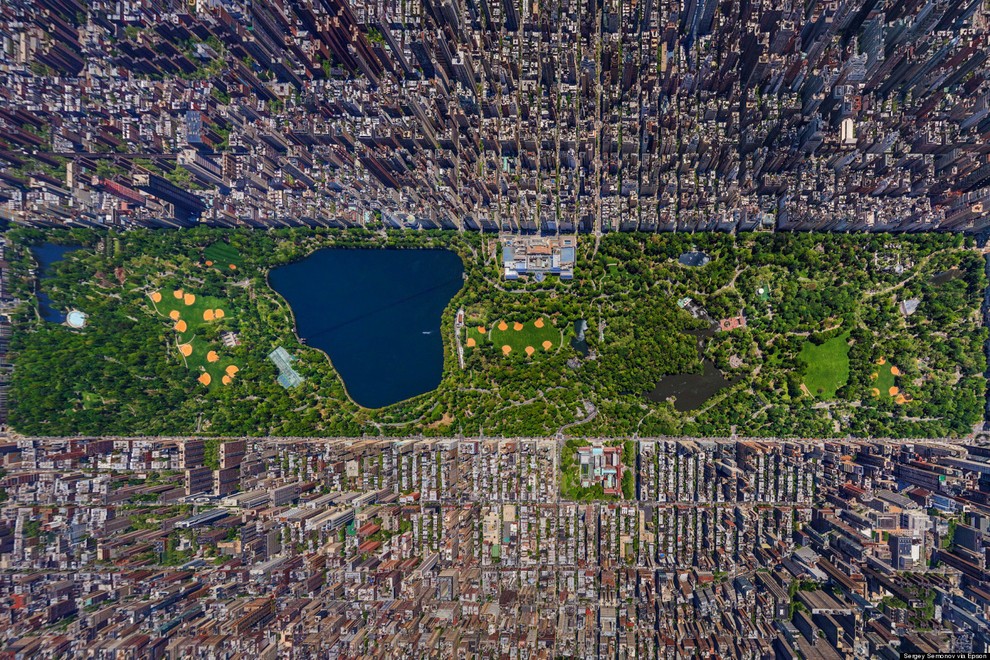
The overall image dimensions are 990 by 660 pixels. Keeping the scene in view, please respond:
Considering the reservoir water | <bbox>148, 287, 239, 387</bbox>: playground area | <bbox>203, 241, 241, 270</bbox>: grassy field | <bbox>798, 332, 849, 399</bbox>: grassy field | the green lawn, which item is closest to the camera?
the green lawn

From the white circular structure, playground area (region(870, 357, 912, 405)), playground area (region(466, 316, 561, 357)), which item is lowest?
playground area (region(870, 357, 912, 405))

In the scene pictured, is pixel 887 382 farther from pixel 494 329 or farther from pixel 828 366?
pixel 494 329

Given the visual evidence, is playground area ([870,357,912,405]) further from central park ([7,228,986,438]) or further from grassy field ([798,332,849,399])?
grassy field ([798,332,849,399])

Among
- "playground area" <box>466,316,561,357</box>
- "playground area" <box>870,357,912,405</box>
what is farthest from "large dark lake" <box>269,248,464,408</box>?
"playground area" <box>870,357,912,405</box>

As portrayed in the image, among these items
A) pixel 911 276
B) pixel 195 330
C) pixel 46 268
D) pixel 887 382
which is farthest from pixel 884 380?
pixel 46 268

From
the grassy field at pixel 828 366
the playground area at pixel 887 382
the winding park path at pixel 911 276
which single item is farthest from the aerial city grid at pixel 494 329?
the winding park path at pixel 911 276
